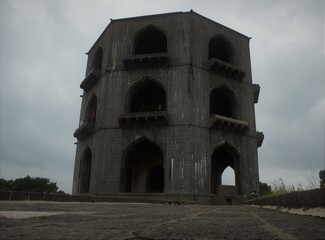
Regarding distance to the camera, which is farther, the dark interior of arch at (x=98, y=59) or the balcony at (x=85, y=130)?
the dark interior of arch at (x=98, y=59)

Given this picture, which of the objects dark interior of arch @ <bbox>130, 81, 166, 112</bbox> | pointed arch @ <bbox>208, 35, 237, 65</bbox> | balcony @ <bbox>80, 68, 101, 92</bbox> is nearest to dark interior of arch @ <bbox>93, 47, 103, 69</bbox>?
balcony @ <bbox>80, 68, 101, 92</bbox>

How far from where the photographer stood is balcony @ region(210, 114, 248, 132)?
57.7 ft

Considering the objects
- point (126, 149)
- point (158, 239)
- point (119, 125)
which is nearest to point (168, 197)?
point (126, 149)

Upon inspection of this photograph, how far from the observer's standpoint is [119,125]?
18.0 meters

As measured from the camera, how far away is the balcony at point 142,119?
17.2 metres

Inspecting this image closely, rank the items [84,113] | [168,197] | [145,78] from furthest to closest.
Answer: [84,113] → [145,78] → [168,197]

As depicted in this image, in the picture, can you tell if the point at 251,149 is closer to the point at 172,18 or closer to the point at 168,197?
the point at 168,197

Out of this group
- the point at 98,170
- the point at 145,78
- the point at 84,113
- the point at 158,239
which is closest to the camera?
the point at 158,239

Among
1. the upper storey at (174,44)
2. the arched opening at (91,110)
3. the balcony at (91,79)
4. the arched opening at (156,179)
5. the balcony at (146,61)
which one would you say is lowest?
the arched opening at (156,179)

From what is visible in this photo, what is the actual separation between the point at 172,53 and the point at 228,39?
4.52 m

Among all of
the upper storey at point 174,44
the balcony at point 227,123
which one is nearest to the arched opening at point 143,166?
the balcony at point 227,123

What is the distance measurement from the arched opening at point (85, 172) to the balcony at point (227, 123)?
8.19m

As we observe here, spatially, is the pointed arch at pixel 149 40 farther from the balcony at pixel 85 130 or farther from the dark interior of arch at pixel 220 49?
the balcony at pixel 85 130

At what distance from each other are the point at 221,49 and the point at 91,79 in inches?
368
